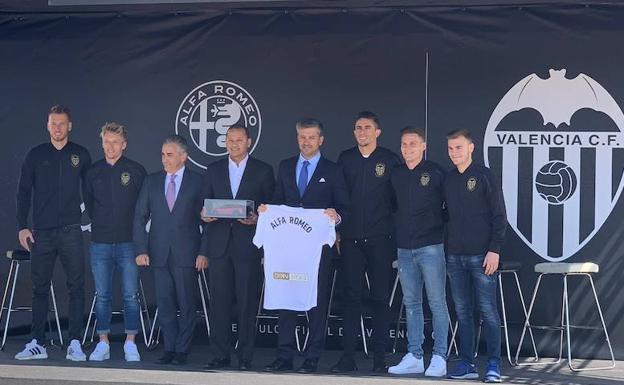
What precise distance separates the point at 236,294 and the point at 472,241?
6.31 feet

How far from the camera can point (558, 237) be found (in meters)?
9.95

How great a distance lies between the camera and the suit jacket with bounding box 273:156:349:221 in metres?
8.92

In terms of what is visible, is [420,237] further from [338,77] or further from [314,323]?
[338,77]

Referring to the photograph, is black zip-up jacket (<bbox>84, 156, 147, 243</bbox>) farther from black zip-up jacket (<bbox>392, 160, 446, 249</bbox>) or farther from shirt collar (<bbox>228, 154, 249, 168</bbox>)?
black zip-up jacket (<bbox>392, 160, 446, 249</bbox>)

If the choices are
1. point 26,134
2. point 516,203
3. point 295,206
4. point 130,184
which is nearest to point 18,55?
point 26,134

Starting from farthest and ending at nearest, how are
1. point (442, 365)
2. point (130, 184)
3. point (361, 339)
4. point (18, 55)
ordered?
point (18, 55) → point (361, 339) → point (130, 184) → point (442, 365)

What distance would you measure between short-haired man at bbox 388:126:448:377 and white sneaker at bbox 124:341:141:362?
214 centimetres

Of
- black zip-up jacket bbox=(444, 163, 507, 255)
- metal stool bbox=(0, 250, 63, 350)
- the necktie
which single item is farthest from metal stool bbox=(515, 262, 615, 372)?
metal stool bbox=(0, 250, 63, 350)

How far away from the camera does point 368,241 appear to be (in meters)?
8.96

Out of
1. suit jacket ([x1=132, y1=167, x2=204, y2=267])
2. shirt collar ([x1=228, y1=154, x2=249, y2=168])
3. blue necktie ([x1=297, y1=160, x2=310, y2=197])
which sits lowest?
suit jacket ([x1=132, y1=167, x2=204, y2=267])

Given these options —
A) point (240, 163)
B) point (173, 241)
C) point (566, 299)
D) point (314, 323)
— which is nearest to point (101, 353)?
point (173, 241)

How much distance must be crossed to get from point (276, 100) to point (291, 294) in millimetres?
2314

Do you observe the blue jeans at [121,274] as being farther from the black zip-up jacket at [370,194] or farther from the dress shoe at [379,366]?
the dress shoe at [379,366]

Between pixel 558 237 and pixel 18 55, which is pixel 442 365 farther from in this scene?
pixel 18 55
